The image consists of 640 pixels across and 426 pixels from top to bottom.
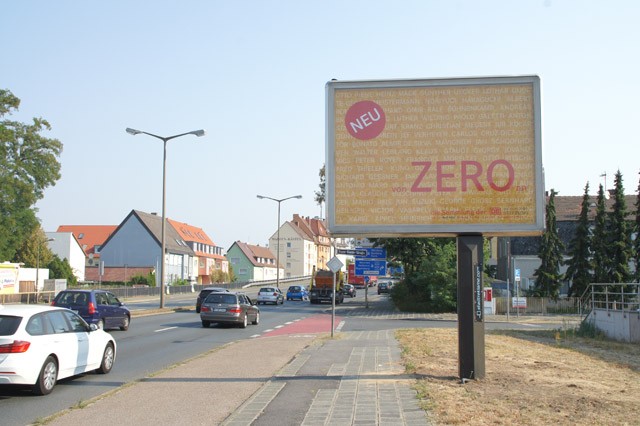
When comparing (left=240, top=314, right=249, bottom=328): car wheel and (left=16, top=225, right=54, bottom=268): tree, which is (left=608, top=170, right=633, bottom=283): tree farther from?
(left=16, top=225, right=54, bottom=268): tree

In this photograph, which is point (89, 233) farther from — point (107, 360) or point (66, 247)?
point (107, 360)

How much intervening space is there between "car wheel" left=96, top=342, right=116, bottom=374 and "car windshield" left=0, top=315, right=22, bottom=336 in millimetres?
2734

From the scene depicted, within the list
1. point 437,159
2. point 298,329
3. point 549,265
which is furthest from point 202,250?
point 437,159

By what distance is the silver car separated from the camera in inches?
1088

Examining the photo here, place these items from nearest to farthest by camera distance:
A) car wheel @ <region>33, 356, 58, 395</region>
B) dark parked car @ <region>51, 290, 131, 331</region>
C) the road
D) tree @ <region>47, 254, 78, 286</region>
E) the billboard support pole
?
the road, car wheel @ <region>33, 356, 58, 395</region>, the billboard support pole, dark parked car @ <region>51, 290, 131, 331</region>, tree @ <region>47, 254, 78, 286</region>

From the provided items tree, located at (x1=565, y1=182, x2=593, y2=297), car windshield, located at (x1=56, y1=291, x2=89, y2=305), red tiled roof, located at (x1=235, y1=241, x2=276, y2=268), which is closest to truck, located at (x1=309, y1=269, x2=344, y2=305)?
tree, located at (x1=565, y1=182, x2=593, y2=297)

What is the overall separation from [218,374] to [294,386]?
7.52 feet

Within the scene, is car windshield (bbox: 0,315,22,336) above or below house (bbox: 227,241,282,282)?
below

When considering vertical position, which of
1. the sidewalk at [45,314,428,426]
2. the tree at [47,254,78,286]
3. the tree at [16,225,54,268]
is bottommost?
the sidewalk at [45,314,428,426]

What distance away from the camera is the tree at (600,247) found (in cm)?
5050

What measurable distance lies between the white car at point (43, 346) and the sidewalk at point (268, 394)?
1247 mm

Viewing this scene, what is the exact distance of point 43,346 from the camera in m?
10.9

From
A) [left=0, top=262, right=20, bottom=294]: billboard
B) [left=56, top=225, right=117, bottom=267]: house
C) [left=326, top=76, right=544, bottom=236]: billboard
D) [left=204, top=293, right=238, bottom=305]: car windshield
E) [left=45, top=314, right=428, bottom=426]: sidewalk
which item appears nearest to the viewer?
[left=45, top=314, right=428, bottom=426]: sidewalk

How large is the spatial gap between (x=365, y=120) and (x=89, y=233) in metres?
106
